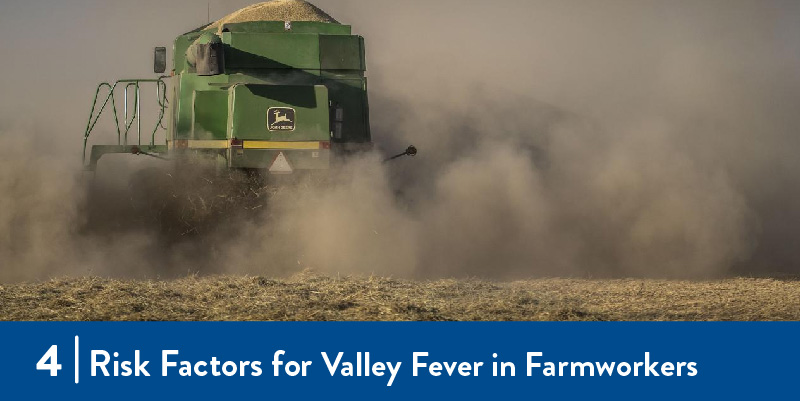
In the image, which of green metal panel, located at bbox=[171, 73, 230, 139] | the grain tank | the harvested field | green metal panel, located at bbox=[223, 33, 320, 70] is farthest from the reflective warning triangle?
green metal panel, located at bbox=[223, 33, 320, 70]

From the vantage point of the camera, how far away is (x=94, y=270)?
50.1 feet

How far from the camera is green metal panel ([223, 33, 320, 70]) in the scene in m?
16.2

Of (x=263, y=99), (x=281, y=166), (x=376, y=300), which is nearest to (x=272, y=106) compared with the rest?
(x=263, y=99)

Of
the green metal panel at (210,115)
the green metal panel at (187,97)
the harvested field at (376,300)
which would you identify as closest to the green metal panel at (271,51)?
the green metal panel at (187,97)

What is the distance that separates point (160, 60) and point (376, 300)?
6.12 metres

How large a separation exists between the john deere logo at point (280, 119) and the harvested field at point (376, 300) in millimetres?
1801

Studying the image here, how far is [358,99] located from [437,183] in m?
1.62

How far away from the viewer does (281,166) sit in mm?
15172

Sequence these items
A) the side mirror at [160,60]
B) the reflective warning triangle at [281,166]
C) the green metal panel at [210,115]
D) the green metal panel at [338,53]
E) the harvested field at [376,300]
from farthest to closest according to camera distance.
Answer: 1. the side mirror at [160,60]
2. the green metal panel at [338,53]
3. the green metal panel at [210,115]
4. the reflective warning triangle at [281,166]
5. the harvested field at [376,300]

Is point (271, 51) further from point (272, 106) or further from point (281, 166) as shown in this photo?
point (281, 166)

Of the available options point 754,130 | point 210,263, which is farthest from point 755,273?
point 210,263

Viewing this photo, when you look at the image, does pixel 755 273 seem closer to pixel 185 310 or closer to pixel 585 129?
pixel 585 129

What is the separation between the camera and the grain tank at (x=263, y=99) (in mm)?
15227

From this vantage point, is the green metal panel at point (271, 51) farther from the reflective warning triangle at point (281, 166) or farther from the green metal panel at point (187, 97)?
the reflective warning triangle at point (281, 166)
